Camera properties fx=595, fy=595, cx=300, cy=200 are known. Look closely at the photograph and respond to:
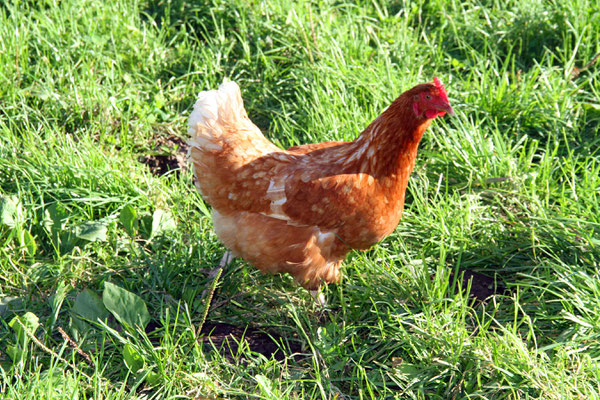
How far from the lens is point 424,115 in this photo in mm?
2965

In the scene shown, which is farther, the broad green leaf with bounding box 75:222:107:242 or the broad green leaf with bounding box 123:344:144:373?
the broad green leaf with bounding box 75:222:107:242

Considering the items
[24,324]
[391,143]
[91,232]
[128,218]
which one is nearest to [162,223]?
[128,218]

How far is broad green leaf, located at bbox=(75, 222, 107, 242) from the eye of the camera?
3.46 meters

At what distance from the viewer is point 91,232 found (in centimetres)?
347

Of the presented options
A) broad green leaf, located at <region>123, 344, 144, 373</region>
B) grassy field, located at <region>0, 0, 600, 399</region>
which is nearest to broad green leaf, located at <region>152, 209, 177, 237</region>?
grassy field, located at <region>0, 0, 600, 399</region>

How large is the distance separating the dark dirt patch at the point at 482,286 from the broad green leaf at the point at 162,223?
1.72 metres

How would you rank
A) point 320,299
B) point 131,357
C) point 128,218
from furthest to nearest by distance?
point 128,218 < point 320,299 < point 131,357

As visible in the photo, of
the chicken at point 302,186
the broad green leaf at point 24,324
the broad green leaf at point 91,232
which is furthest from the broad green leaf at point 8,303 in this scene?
the chicken at point 302,186

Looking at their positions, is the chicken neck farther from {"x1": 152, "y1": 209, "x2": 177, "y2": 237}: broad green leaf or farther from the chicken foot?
{"x1": 152, "y1": 209, "x2": 177, "y2": 237}: broad green leaf

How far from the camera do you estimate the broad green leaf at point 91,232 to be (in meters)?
3.46

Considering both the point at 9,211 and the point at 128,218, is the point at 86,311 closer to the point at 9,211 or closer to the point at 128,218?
the point at 128,218

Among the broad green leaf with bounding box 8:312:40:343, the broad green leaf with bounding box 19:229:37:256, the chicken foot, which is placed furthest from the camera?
the broad green leaf with bounding box 19:229:37:256

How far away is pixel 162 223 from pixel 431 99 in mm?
1787

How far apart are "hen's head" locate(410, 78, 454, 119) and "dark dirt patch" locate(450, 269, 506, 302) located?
955 mm
